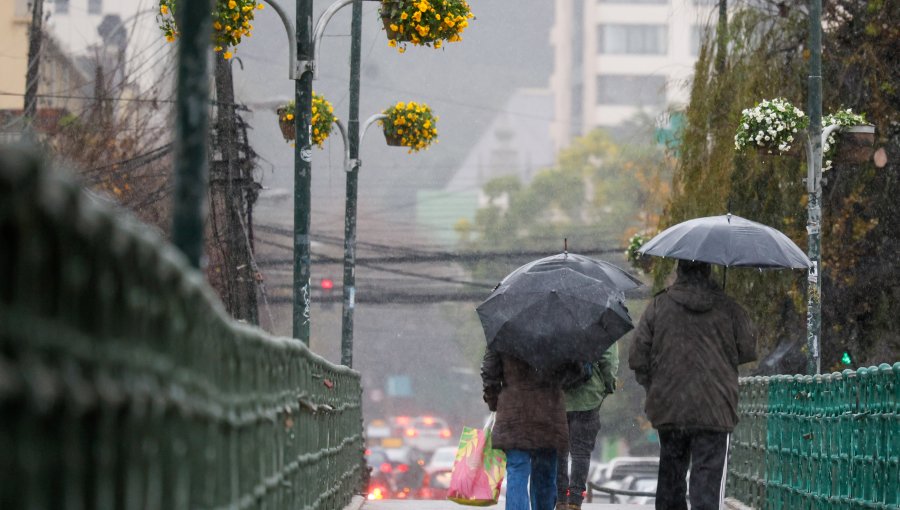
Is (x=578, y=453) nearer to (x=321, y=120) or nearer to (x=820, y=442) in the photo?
(x=820, y=442)

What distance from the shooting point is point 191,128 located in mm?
3934

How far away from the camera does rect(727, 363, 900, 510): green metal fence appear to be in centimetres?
795

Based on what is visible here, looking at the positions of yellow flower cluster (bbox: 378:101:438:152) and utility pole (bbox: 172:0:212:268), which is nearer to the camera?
utility pole (bbox: 172:0:212:268)

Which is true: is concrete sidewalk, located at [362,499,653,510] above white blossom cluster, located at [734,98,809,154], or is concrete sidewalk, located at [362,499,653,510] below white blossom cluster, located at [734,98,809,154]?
below

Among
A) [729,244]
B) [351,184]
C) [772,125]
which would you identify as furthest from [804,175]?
[729,244]

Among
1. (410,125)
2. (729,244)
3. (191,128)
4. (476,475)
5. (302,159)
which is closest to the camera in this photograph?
(191,128)

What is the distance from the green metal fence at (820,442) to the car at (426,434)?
67849 mm

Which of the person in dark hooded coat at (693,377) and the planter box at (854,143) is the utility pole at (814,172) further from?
the person in dark hooded coat at (693,377)

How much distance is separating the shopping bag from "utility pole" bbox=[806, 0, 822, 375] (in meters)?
7.48

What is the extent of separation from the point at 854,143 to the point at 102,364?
56.5 ft

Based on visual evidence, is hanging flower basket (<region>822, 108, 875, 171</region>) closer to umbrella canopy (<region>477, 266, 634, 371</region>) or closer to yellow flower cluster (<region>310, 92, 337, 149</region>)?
yellow flower cluster (<region>310, 92, 337, 149</region>)

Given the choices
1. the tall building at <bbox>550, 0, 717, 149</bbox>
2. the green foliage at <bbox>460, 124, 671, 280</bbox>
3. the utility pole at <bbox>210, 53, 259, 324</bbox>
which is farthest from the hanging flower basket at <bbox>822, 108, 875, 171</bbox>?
the tall building at <bbox>550, 0, 717, 149</bbox>

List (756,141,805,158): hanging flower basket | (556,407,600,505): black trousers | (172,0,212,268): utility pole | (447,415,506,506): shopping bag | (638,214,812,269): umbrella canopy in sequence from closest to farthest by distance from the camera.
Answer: (172,0,212,268): utility pole, (638,214,812,269): umbrella canopy, (556,407,600,505): black trousers, (447,415,506,506): shopping bag, (756,141,805,158): hanging flower basket

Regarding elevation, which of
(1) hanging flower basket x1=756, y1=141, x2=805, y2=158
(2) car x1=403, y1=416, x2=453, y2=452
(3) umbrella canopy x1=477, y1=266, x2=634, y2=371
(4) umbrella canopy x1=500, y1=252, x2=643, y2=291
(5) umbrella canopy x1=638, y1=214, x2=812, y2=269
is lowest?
(2) car x1=403, y1=416, x2=453, y2=452
